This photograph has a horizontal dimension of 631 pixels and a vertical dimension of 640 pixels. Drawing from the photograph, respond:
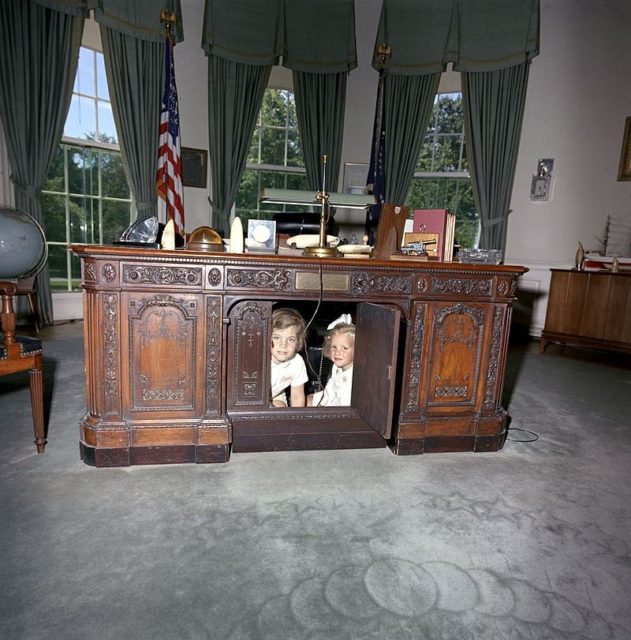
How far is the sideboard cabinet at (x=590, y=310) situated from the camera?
4.88 meters

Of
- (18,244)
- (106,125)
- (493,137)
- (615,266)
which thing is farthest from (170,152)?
(615,266)

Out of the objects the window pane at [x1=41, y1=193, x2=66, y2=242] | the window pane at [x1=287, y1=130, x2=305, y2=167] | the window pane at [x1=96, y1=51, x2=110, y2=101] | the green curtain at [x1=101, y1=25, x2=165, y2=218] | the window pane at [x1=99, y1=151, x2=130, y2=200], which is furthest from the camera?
the window pane at [x1=287, y1=130, x2=305, y2=167]

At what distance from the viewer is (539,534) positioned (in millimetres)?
1820

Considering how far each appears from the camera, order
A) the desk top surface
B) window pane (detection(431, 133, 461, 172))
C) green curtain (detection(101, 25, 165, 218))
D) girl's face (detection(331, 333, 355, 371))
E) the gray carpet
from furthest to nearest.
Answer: window pane (detection(431, 133, 461, 172)) < green curtain (detection(101, 25, 165, 218)) < girl's face (detection(331, 333, 355, 371)) < the desk top surface < the gray carpet

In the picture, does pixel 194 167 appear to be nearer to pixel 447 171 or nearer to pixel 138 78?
pixel 138 78

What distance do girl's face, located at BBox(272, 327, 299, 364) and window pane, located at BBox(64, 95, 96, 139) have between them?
5000 mm

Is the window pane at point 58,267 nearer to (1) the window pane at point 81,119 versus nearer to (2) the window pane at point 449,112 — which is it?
(1) the window pane at point 81,119

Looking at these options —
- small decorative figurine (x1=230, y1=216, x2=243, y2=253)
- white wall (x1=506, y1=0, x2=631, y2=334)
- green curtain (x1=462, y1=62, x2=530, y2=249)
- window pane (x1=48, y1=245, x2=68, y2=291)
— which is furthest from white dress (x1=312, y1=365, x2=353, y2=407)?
window pane (x1=48, y1=245, x2=68, y2=291)

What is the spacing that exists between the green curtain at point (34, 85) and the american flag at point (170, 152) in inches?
44.0

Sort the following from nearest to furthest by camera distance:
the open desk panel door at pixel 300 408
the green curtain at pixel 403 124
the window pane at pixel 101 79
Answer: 1. the open desk panel door at pixel 300 408
2. the window pane at pixel 101 79
3. the green curtain at pixel 403 124

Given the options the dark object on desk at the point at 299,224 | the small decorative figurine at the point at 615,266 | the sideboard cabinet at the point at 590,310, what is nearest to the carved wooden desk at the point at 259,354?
the dark object on desk at the point at 299,224

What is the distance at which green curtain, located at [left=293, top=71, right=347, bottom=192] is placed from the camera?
22.0ft

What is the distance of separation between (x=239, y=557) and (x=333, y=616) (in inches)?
15.6

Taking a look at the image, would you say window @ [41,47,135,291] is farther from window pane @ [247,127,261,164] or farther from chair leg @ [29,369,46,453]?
chair leg @ [29,369,46,453]
